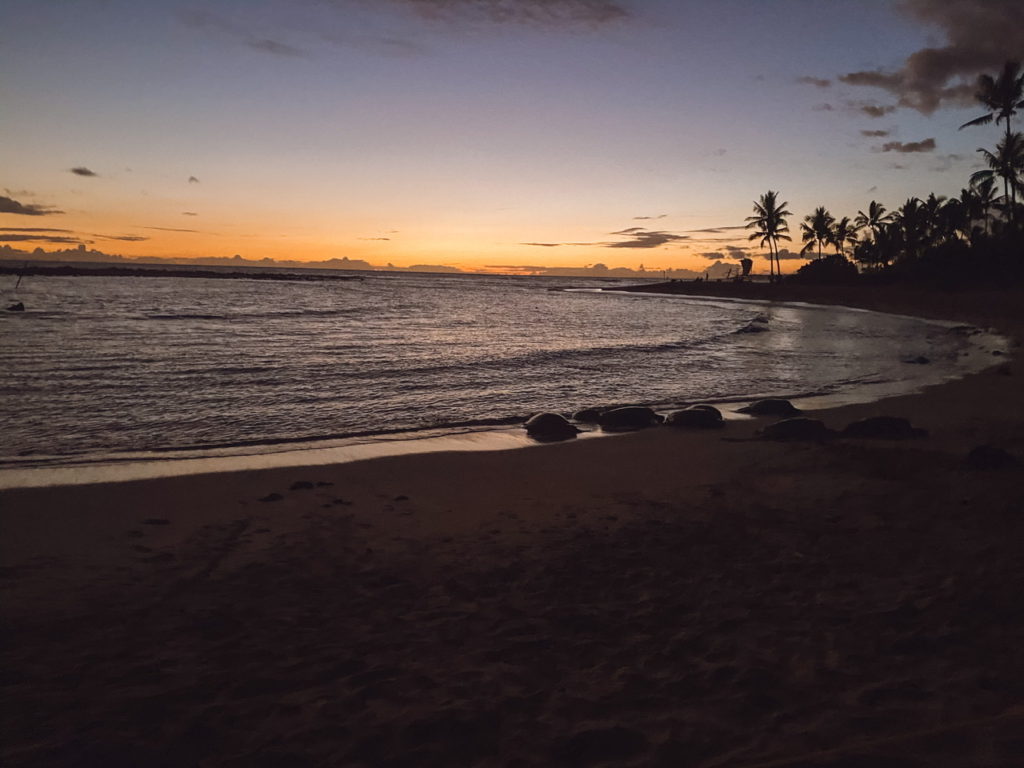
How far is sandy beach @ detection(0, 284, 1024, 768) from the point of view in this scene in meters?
3.45

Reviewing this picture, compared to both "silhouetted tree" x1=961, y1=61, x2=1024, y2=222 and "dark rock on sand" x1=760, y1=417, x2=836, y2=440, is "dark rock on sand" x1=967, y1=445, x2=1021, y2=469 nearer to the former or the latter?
"dark rock on sand" x1=760, y1=417, x2=836, y2=440

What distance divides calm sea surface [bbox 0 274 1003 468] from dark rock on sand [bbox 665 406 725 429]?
3.35 meters

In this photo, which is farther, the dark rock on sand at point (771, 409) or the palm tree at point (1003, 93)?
the palm tree at point (1003, 93)

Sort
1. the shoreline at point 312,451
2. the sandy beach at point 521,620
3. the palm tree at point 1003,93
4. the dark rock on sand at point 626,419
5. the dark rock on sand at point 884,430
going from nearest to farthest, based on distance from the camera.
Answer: the sandy beach at point 521,620
the shoreline at point 312,451
the dark rock on sand at point 884,430
the dark rock on sand at point 626,419
the palm tree at point 1003,93

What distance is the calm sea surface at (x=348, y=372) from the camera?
12570mm

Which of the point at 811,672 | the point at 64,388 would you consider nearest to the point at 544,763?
the point at 811,672

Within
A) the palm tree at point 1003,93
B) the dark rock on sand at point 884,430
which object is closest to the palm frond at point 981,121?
the palm tree at point 1003,93

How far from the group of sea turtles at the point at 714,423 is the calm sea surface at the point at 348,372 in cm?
177

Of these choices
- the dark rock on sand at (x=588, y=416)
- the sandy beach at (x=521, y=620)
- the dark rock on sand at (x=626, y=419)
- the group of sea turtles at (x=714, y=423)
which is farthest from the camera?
the dark rock on sand at (x=588, y=416)

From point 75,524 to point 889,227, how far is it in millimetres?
91461

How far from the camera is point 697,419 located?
12.9m

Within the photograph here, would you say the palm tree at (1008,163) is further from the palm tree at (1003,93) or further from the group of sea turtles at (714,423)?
the group of sea turtles at (714,423)

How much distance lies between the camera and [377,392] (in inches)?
661

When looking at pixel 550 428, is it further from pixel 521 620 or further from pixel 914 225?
pixel 914 225
